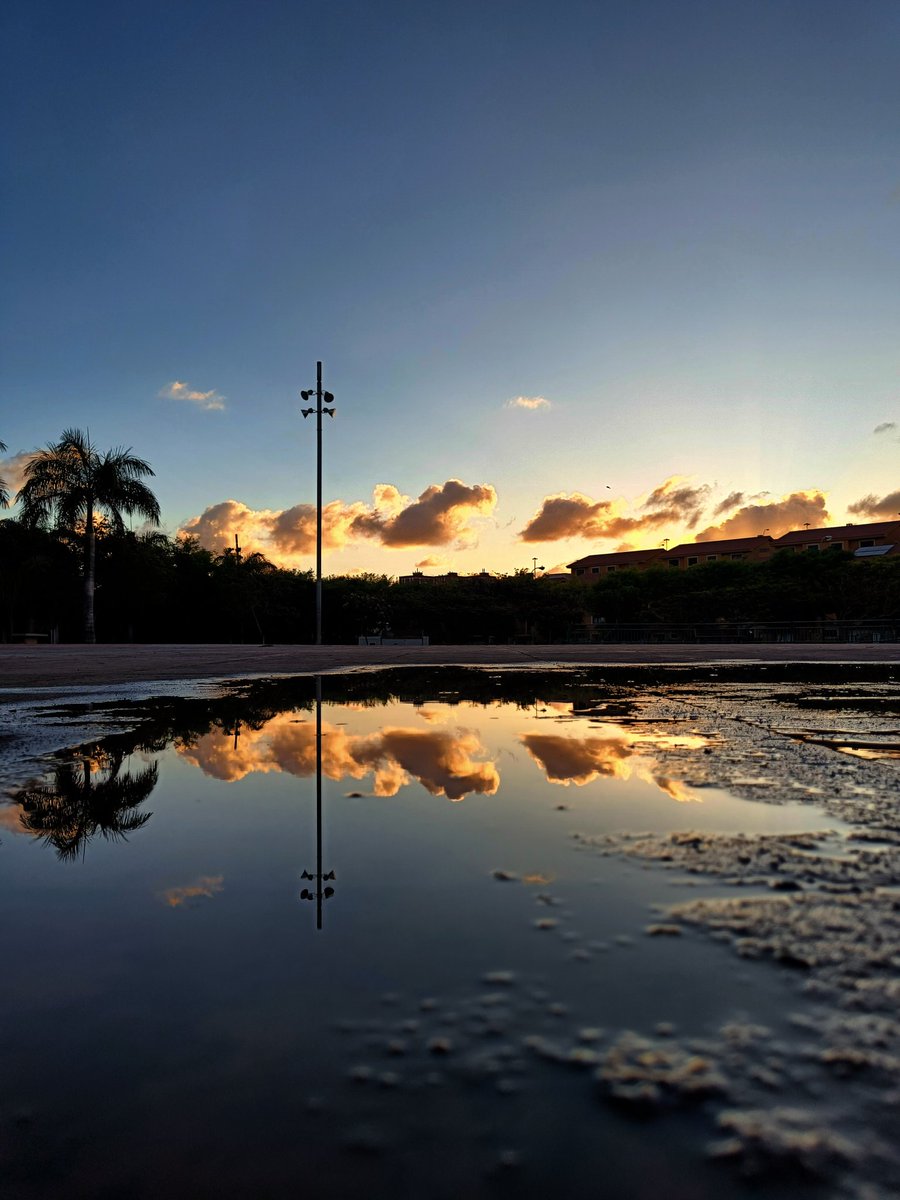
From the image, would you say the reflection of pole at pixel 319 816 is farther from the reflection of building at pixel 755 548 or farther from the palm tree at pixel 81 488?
the reflection of building at pixel 755 548

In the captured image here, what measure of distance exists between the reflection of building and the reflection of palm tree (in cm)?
8218

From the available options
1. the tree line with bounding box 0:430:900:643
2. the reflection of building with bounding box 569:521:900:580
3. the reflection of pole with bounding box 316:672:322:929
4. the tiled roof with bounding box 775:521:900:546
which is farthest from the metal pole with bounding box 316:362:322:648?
the tiled roof with bounding box 775:521:900:546

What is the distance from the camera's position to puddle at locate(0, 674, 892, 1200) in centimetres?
112

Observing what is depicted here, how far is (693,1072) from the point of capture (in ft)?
4.24

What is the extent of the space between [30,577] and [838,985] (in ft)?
132

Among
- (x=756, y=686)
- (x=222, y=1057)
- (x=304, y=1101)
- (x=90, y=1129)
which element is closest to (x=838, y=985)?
(x=304, y=1101)

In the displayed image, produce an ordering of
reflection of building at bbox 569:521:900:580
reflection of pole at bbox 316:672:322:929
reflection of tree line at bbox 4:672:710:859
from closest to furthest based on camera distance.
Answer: reflection of pole at bbox 316:672:322:929
reflection of tree line at bbox 4:672:710:859
reflection of building at bbox 569:521:900:580

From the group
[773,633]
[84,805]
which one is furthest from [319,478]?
[773,633]

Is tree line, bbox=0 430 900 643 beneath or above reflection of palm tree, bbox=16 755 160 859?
above

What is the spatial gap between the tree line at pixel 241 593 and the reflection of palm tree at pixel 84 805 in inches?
1174

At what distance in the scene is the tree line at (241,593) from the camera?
33062 mm

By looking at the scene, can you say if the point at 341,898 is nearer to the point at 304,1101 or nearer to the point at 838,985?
the point at 304,1101

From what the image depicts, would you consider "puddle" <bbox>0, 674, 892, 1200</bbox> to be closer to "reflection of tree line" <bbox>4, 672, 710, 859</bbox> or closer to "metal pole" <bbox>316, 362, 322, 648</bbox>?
"reflection of tree line" <bbox>4, 672, 710, 859</bbox>

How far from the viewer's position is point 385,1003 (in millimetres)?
1530
